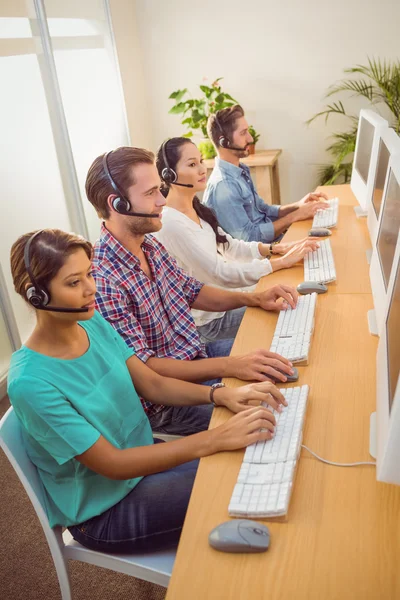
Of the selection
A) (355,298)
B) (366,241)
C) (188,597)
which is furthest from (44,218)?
(188,597)

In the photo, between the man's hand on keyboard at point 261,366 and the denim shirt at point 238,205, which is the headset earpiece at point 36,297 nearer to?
the man's hand on keyboard at point 261,366

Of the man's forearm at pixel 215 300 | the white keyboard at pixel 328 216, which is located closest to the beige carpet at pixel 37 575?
the man's forearm at pixel 215 300

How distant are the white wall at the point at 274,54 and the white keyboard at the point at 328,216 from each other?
206 centimetres

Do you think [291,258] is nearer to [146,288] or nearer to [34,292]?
[146,288]

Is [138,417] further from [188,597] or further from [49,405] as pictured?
[188,597]

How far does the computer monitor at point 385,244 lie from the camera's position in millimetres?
1389

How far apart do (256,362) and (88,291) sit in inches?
17.3

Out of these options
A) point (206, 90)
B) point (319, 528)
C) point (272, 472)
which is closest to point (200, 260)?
point (272, 472)

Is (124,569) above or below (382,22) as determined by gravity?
below

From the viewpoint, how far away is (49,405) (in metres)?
1.16

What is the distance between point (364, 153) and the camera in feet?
8.39

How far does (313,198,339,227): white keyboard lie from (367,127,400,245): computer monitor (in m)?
0.33

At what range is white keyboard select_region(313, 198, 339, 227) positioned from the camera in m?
2.64

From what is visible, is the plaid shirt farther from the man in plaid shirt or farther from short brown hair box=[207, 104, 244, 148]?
short brown hair box=[207, 104, 244, 148]
